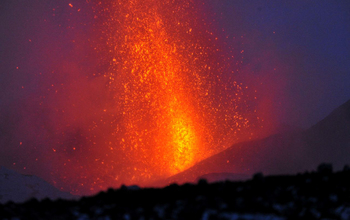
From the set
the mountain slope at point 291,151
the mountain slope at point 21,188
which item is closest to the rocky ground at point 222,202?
the mountain slope at point 21,188

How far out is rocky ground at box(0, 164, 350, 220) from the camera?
2.40 metres

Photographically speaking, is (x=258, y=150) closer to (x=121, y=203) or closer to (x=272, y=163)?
(x=272, y=163)

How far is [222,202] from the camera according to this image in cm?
251

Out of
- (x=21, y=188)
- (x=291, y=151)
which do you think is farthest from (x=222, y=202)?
(x=291, y=151)

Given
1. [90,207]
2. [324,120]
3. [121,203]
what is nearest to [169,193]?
[121,203]

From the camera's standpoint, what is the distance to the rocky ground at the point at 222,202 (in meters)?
2.40

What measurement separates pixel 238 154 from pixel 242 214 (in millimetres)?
22940

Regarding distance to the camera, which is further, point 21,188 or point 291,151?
point 291,151

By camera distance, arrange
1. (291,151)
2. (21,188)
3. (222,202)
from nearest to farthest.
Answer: (222,202) → (21,188) → (291,151)

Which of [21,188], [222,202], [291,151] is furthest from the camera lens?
[291,151]

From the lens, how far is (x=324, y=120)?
1000 inches

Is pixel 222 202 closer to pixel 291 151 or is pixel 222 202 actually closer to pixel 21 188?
pixel 21 188

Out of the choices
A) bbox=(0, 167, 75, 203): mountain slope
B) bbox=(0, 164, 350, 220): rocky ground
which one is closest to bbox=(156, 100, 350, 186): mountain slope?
bbox=(0, 167, 75, 203): mountain slope

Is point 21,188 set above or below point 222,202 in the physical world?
above
